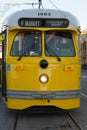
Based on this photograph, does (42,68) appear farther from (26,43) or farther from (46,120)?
(46,120)

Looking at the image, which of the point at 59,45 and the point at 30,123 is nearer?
the point at 30,123

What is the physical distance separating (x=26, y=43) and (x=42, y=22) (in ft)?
2.42

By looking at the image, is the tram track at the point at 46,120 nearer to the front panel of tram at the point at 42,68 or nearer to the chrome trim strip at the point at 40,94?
the front panel of tram at the point at 42,68

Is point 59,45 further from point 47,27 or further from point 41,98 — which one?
point 41,98

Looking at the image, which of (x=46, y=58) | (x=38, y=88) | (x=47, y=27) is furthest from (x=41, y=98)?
(x=47, y=27)

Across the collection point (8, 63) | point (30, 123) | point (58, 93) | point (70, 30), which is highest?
point (70, 30)

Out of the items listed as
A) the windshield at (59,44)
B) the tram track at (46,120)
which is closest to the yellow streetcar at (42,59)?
the windshield at (59,44)

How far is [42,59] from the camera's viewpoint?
38.4ft

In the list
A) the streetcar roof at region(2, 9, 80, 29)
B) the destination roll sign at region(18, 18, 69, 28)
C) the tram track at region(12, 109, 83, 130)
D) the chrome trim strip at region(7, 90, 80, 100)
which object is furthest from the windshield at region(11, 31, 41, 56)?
the tram track at region(12, 109, 83, 130)

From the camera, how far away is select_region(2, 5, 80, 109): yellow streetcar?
458 inches

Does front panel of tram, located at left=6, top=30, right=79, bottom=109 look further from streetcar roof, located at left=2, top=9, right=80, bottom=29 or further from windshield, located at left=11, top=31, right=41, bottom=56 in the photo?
streetcar roof, located at left=2, top=9, right=80, bottom=29

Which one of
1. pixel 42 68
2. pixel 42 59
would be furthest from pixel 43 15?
pixel 42 68

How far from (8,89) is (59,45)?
1.88 metres

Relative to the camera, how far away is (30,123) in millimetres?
11234
